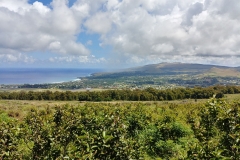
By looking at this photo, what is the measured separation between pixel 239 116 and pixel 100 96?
233 feet

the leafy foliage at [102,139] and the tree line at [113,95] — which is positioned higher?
the leafy foliage at [102,139]

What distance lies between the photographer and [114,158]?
5.76 metres

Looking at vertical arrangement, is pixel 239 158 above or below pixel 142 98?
above

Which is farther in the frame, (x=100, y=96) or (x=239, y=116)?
(x=100, y=96)

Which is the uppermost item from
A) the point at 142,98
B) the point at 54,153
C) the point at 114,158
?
the point at 114,158

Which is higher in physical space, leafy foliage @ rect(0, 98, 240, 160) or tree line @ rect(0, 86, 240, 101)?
leafy foliage @ rect(0, 98, 240, 160)

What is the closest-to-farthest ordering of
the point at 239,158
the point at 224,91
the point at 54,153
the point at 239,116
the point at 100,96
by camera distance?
the point at 239,158 → the point at 54,153 → the point at 239,116 → the point at 100,96 → the point at 224,91

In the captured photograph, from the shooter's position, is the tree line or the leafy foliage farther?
Answer: the tree line

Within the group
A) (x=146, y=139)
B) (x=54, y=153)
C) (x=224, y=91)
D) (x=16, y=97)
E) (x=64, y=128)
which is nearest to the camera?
(x=54, y=153)

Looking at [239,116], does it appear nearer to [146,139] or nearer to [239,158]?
[239,158]

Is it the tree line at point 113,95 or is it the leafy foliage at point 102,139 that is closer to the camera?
the leafy foliage at point 102,139

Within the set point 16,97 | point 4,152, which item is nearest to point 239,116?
point 4,152

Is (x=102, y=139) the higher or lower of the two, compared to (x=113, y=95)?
higher

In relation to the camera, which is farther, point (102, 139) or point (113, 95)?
point (113, 95)
